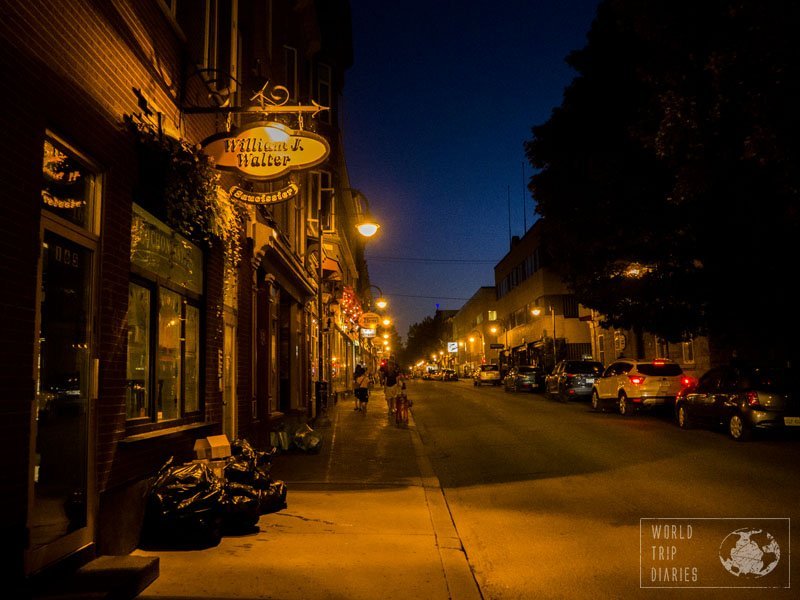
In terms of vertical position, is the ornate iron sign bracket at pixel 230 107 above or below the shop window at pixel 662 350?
above

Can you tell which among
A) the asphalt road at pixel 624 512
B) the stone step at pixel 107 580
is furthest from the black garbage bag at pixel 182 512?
the asphalt road at pixel 624 512

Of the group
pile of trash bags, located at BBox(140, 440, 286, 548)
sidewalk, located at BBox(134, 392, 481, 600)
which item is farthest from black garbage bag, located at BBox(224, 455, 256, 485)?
sidewalk, located at BBox(134, 392, 481, 600)

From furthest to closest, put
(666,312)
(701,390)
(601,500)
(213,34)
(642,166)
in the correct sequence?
(666,312), (642,166), (701,390), (213,34), (601,500)

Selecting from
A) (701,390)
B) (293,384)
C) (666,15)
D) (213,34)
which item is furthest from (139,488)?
(701,390)

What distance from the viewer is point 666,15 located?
1127 centimetres

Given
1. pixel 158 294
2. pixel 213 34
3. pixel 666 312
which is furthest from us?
pixel 666 312

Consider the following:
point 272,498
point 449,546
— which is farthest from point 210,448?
point 449,546

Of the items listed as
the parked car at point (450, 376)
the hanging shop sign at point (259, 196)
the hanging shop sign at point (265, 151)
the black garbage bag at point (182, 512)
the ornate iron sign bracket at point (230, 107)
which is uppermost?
the ornate iron sign bracket at point (230, 107)

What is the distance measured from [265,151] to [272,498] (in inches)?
158

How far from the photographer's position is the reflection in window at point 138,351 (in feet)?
21.8

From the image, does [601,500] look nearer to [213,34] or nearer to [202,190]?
[202,190]

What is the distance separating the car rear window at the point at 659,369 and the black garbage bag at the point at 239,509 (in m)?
15.4

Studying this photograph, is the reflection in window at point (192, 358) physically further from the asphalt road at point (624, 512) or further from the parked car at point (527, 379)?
the parked car at point (527, 379)

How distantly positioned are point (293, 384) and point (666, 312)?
10.8m
